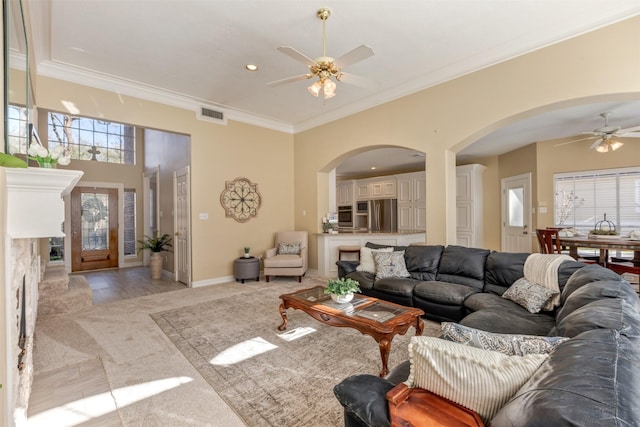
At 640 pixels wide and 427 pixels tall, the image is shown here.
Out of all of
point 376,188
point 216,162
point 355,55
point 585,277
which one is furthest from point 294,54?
point 376,188

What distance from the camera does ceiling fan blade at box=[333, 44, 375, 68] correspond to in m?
2.53

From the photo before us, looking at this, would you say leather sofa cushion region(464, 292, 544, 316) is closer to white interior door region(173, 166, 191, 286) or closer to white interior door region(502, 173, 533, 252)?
white interior door region(502, 173, 533, 252)

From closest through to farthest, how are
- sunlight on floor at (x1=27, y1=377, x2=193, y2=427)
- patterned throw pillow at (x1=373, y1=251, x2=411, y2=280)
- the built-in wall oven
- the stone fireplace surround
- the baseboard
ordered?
the stone fireplace surround < sunlight on floor at (x1=27, y1=377, x2=193, y2=427) < patterned throw pillow at (x1=373, y1=251, x2=411, y2=280) < the baseboard < the built-in wall oven

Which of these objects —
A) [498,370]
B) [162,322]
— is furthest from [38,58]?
[498,370]

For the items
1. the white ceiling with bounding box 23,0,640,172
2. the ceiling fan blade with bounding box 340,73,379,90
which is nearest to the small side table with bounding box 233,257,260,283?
the white ceiling with bounding box 23,0,640,172

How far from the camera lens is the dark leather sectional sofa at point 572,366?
2.30 feet

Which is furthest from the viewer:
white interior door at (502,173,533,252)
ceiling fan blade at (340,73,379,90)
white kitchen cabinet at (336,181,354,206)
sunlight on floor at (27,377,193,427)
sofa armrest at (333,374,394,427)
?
white kitchen cabinet at (336,181,354,206)

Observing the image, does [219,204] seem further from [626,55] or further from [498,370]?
[626,55]

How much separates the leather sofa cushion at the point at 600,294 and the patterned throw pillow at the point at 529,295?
0.56 metres

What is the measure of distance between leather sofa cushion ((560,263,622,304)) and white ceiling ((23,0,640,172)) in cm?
247

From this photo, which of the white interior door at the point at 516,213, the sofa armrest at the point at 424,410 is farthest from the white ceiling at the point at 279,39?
the sofa armrest at the point at 424,410

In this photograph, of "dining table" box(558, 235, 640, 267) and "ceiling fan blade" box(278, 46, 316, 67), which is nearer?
"ceiling fan blade" box(278, 46, 316, 67)

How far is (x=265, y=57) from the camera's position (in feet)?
12.1

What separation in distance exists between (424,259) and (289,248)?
111 inches
